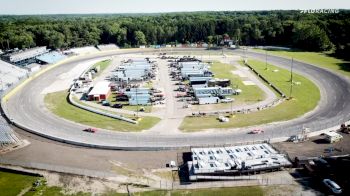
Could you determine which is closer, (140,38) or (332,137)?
(332,137)

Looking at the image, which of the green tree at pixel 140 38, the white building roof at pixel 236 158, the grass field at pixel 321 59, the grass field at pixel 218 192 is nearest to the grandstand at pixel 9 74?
the white building roof at pixel 236 158

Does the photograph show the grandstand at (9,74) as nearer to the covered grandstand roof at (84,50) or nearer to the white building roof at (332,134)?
the covered grandstand roof at (84,50)

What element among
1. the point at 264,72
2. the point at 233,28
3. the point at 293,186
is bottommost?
the point at 293,186

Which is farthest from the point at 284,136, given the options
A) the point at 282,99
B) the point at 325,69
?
the point at 325,69

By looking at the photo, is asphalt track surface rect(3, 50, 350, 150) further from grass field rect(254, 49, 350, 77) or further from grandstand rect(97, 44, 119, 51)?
grandstand rect(97, 44, 119, 51)

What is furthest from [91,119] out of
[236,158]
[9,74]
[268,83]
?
[268,83]

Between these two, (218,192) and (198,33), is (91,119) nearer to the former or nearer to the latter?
(218,192)

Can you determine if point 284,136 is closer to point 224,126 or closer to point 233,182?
point 224,126
